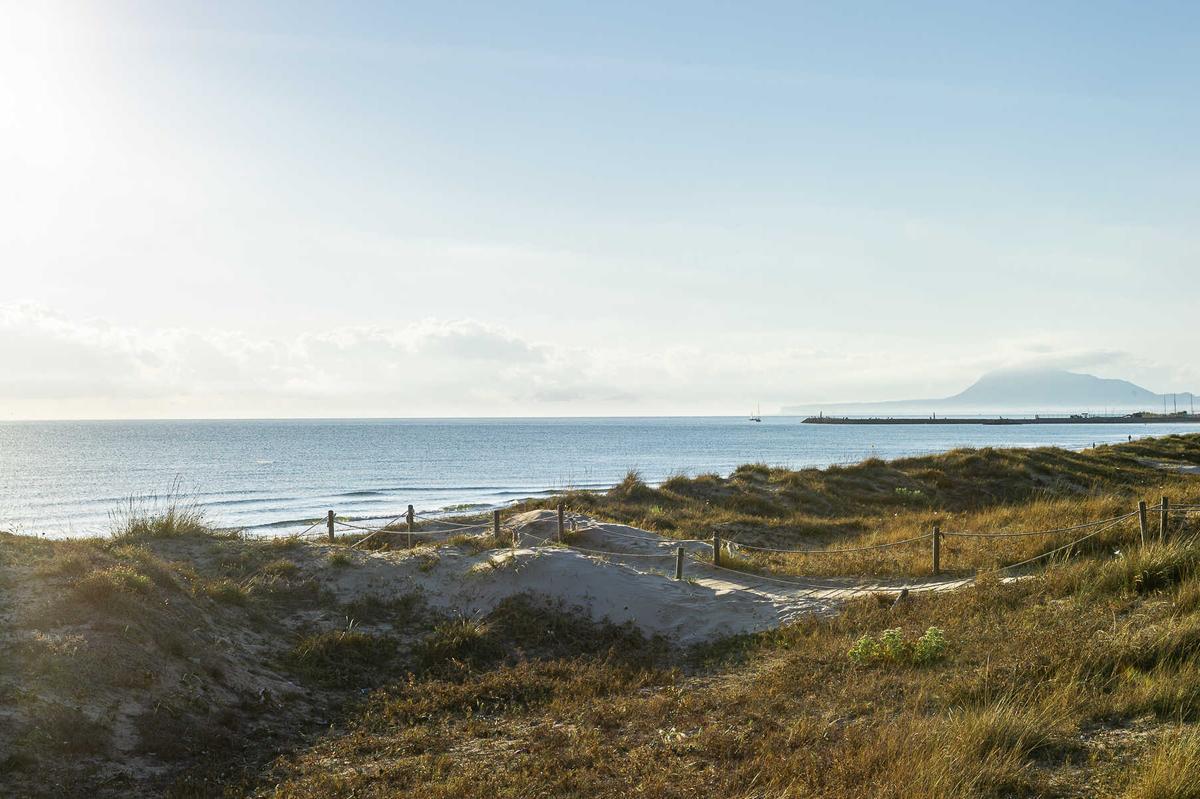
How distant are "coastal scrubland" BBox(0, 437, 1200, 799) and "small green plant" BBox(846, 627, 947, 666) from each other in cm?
3

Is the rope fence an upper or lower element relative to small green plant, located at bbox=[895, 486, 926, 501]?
upper

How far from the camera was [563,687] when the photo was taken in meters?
11.6

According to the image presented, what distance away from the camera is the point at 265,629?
13711 mm

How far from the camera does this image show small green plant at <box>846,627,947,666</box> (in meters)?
10.8

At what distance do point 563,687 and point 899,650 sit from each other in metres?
4.66

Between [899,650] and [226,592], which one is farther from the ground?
[226,592]

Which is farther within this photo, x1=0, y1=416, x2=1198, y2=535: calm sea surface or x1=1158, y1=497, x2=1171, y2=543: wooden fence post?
x1=0, y1=416, x2=1198, y2=535: calm sea surface

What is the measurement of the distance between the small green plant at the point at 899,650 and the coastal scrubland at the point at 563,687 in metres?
0.03

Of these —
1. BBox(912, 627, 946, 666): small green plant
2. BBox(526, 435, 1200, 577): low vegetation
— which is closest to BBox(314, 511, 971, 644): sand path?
BBox(526, 435, 1200, 577): low vegetation

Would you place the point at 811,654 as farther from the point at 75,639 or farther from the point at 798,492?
the point at 798,492

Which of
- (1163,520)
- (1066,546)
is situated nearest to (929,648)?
(1066,546)

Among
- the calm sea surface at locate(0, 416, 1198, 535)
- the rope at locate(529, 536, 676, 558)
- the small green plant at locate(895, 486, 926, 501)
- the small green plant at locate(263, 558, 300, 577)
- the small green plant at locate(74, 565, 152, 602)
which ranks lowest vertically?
the calm sea surface at locate(0, 416, 1198, 535)

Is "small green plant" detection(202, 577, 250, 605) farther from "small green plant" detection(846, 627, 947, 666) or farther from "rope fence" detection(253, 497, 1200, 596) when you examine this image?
"small green plant" detection(846, 627, 947, 666)

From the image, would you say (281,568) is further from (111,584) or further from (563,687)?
(563,687)
